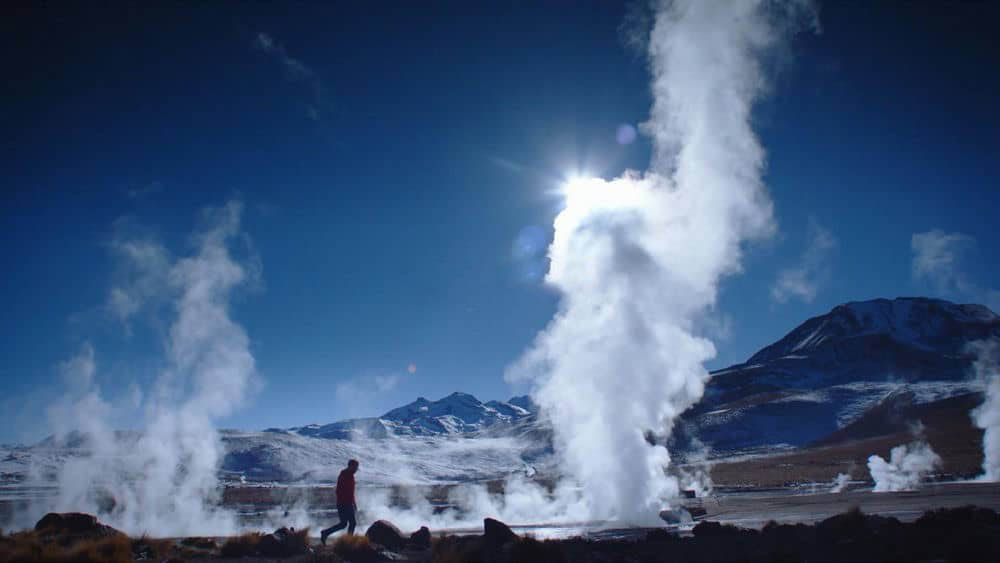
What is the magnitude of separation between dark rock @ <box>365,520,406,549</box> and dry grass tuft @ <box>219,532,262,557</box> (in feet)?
9.73

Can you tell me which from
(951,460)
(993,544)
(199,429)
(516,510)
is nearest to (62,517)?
(993,544)

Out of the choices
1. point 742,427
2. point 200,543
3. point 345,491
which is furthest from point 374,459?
point 345,491

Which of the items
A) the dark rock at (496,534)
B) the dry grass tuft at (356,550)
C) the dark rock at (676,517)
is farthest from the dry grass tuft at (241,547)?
the dark rock at (676,517)

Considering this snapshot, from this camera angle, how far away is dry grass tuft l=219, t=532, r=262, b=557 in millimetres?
12922

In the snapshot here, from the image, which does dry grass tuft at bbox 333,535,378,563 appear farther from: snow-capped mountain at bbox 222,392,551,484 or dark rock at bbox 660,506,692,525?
snow-capped mountain at bbox 222,392,551,484

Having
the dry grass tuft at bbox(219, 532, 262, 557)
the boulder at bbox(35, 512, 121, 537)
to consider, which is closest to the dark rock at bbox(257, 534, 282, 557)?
the dry grass tuft at bbox(219, 532, 262, 557)

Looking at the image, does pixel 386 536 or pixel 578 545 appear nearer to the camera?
pixel 578 545

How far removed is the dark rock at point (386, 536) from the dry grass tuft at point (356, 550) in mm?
2206

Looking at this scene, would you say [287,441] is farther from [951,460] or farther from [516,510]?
[951,460]

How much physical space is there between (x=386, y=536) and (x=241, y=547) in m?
3.72

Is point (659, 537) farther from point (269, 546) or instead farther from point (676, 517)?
point (269, 546)

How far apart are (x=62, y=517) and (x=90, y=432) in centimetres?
4551

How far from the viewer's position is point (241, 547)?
43.2ft

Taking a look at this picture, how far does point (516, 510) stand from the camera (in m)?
38.1
